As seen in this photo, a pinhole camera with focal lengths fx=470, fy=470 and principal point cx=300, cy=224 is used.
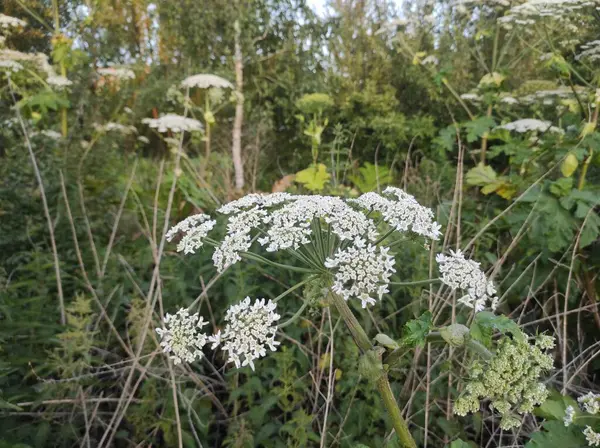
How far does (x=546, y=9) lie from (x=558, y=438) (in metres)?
3.07

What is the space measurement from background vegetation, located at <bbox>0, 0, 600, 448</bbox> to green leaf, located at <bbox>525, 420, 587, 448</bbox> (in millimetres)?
13

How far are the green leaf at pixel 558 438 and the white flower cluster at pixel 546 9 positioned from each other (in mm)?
2644

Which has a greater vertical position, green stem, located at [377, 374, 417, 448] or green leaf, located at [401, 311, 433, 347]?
green leaf, located at [401, 311, 433, 347]

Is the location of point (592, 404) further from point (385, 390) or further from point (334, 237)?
point (334, 237)

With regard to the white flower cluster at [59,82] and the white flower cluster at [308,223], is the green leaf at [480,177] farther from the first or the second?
the white flower cluster at [59,82]

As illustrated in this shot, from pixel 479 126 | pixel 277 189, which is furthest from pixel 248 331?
pixel 479 126

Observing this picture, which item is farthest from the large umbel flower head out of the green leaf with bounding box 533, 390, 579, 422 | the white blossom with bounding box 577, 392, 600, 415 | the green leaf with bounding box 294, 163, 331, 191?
the green leaf with bounding box 294, 163, 331, 191

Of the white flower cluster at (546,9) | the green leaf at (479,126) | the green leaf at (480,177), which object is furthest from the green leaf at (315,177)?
the white flower cluster at (546,9)

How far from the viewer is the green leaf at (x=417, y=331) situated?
990 millimetres

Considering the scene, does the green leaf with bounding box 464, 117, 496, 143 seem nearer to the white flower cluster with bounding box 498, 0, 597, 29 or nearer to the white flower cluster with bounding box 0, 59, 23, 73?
the white flower cluster with bounding box 498, 0, 597, 29

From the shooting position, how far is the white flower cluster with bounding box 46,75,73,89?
12.9 feet

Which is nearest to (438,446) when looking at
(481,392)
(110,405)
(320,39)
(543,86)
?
(481,392)

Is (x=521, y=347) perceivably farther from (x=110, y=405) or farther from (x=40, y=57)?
(x=40, y=57)

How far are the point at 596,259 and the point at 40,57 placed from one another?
4493 mm
